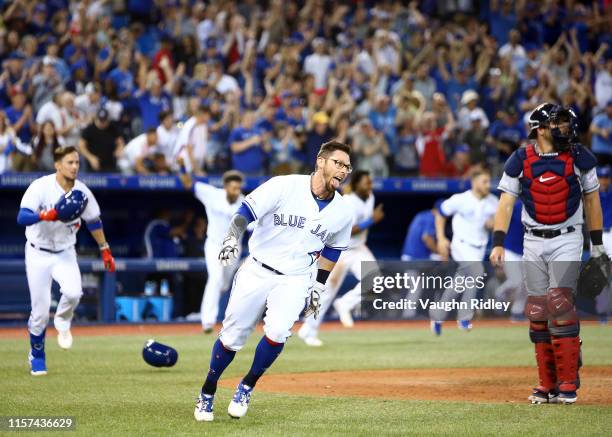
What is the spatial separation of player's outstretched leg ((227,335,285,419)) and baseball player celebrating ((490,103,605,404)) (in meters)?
2.11

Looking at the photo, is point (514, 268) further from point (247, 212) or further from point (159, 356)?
point (247, 212)

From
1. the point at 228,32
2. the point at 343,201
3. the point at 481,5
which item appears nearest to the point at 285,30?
the point at 228,32

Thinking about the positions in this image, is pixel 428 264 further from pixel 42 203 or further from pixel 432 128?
pixel 42 203

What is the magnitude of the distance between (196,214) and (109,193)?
5.55 ft

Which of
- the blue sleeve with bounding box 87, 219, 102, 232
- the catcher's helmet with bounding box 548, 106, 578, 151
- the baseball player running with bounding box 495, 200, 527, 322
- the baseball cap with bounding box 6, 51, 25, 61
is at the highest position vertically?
Answer: the catcher's helmet with bounding box 548, 106, 578, 151

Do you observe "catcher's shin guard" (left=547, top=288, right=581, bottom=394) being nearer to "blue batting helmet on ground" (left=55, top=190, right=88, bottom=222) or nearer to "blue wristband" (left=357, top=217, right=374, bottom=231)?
"blue batting helmet on ground" (left=55, top=190, right=88, bottom=222)

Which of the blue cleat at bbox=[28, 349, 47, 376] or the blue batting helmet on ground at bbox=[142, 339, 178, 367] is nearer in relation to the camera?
the blue cleat at bbox=[28, 349, 47, 376]

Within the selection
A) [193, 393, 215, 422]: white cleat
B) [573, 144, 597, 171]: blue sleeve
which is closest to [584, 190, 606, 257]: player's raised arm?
[573, 144, 597, 171]: blue sleeve

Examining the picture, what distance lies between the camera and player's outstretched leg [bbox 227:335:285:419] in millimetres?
7223

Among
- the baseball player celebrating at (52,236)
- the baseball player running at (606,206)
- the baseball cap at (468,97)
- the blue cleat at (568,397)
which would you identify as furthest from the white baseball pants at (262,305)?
the baseball cap at (468,97)

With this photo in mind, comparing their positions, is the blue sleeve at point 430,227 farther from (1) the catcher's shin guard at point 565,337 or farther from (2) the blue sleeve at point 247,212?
(2) the blue sleeve at point 247,212

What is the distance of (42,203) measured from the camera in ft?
33.6

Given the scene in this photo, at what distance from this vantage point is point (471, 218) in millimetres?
15352

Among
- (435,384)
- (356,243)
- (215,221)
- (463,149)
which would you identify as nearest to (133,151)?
(215,221)
